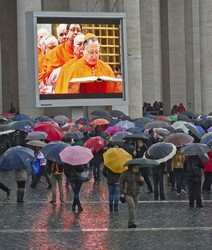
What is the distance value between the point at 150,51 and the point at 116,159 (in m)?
30.8

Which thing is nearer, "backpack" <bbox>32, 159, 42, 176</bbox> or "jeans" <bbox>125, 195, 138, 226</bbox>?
"jeans" <bbox>125, 195, 138, 226</bbox>

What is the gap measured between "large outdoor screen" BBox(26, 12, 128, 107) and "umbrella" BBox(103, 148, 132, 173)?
1670cm

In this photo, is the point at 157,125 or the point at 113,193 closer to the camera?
the point at 113,193

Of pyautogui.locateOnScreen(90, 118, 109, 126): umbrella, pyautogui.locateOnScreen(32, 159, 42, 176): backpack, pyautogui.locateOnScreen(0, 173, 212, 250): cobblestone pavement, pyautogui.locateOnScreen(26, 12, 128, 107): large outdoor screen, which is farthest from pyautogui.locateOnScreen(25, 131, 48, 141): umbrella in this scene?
pyautogui.locateOnScreen(26, 12, 128, 107): large outdoor screen

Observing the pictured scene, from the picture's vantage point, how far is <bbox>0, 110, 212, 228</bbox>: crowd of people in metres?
19.0

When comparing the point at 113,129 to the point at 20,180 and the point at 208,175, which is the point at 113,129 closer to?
the point at 208,175

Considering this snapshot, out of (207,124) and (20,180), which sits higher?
(207,124)

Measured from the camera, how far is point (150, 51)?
50844mm

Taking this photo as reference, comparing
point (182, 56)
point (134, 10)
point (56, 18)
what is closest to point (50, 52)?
point (56, 18)

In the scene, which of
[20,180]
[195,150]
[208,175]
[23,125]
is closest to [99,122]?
[23,125]

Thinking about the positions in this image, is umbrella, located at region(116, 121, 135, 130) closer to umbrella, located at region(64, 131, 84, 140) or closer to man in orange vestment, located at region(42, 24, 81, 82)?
umbrella, located at region(64, 131, 84, 140)

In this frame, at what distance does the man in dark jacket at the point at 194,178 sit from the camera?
70.2 feet

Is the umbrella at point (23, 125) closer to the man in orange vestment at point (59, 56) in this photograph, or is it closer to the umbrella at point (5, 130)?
the umbrella at point (5, 130)

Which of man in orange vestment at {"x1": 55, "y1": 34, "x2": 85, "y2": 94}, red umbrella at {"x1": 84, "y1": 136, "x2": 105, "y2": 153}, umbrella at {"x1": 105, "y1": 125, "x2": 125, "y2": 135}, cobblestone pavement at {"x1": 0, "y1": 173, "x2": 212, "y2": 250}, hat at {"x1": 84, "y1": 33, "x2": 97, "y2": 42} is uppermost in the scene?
hat at {"x1": 84, "y1": 33, "x2": 97, "y2": 42}
